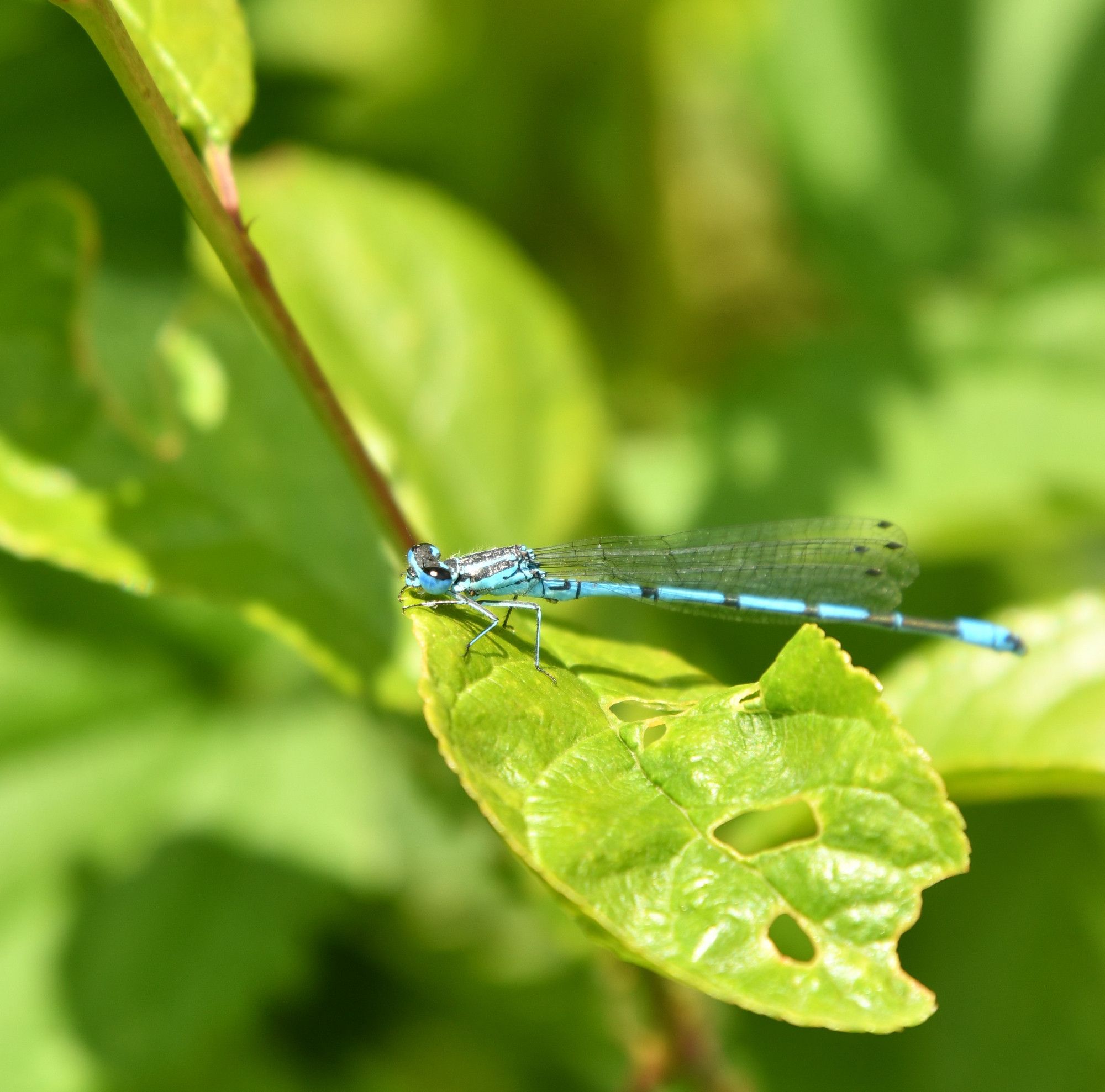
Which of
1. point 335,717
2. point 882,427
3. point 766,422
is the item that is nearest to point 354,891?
point 335,717

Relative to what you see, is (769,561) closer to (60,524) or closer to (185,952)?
(60,524)

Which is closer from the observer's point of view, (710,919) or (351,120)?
(710,919)

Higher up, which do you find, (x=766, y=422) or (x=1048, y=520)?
(x=766, y=422)

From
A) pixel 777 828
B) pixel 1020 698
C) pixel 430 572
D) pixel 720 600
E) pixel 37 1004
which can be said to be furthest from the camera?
pixel 37 1004

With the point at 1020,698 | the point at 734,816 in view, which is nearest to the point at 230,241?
the point at 734,816

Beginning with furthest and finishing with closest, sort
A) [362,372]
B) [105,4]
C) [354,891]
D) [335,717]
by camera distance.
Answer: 1. [335,717]
2. [354,891]
3. [362,372]
4. [105,4]

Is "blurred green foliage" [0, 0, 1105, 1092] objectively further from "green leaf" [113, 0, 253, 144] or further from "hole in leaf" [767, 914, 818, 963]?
"green leaf" [113, 0, 253, 144]

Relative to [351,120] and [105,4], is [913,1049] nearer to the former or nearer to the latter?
[105,4]
